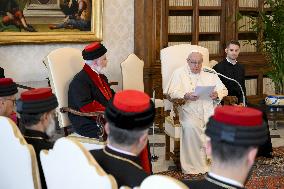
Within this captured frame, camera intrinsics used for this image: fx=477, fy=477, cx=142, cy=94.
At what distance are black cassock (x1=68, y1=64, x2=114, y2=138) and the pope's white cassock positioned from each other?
37.4 inches

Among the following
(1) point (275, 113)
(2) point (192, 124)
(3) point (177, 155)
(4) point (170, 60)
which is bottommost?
(3) point (177, 155)

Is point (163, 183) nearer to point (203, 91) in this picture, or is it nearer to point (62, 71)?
point (62, 71)

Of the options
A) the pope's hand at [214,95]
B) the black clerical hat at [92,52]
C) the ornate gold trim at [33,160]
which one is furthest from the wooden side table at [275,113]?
the ornate gold trim at [33,160]

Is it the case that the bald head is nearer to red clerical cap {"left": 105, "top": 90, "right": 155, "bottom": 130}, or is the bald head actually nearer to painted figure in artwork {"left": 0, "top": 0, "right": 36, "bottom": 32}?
painted figure in artwork {"left": 0, "top": 0, "right": 36, "bottom": 32}

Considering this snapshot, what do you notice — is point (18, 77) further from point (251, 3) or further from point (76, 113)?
point (251, 3)

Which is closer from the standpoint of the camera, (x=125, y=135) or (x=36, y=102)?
(x=125, y=135)

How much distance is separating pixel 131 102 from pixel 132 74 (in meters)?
4.40

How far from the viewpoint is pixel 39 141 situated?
8.73 ft

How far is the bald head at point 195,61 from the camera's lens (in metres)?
5.26

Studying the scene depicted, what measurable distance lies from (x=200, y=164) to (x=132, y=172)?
10.7ft

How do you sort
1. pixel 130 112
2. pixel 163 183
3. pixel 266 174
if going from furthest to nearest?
pixel 266 174
pixel 130 112
pixel 163 183

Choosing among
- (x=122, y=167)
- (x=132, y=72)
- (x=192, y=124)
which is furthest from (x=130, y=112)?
(x=132, y=72)

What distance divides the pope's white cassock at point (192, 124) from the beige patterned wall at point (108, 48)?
2003 mm

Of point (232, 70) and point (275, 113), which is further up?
point (232, 70)
